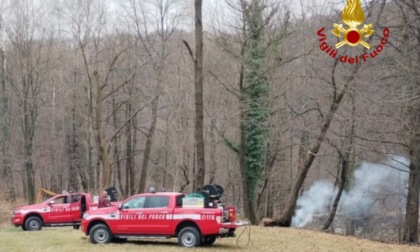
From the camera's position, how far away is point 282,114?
111ft

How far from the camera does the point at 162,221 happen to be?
1592cm

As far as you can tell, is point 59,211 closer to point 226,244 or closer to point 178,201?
point 178,201

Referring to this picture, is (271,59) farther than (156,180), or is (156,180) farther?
(156,180)

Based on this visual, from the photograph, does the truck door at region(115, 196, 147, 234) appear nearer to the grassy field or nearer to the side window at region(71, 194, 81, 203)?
the grassy field

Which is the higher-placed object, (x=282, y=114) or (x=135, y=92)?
(x=135, y=92)

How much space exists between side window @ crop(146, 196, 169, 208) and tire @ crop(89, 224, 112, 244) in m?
1.71

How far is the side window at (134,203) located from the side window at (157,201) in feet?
0.72

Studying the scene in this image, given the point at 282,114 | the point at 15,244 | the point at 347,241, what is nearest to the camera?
the point at 15,244

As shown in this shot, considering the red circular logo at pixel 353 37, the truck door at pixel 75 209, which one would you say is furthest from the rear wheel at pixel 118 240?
the red circular logo at pixel 353 37

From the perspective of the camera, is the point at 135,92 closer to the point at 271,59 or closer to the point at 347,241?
the point at 271,59

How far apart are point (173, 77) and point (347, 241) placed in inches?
1135

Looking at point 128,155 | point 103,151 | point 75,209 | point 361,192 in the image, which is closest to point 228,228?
point 75,209

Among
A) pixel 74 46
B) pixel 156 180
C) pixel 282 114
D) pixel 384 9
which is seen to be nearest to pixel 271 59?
pixel 282 114

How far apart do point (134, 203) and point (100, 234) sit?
5.09 ft
